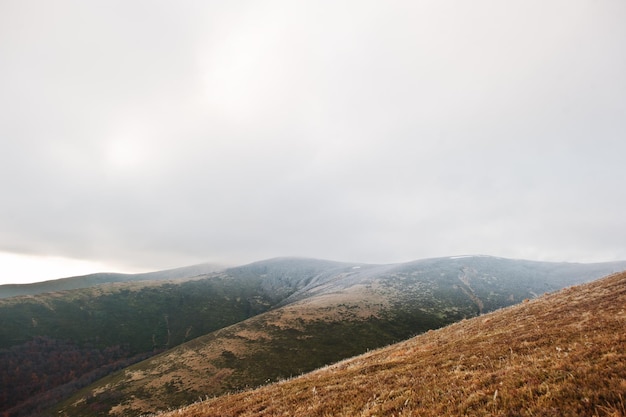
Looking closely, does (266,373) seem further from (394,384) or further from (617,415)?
(617,415)

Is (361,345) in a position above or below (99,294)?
below

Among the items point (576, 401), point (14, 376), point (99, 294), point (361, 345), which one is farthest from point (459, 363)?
point (99, 294)

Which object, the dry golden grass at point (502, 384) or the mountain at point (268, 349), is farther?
the mountain at point (268, 349)

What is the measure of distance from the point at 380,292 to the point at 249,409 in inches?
6372

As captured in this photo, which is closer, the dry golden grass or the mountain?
the dry golden grass

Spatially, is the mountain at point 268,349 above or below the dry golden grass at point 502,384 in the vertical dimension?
below

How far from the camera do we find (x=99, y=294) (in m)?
199

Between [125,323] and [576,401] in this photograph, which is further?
[125,323]

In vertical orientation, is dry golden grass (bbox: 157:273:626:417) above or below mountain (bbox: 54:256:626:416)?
above

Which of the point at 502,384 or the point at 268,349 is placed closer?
the point at 502,384

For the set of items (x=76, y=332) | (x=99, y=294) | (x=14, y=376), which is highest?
(x=99, y=294)

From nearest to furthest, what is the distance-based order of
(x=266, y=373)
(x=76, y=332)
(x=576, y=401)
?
(x=576, y=401)
(x=266, y=373)
(x=76, y=332)

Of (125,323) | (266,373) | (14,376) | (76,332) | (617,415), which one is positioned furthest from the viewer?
(125,323)

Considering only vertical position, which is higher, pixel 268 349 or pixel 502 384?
pixel 502 384
